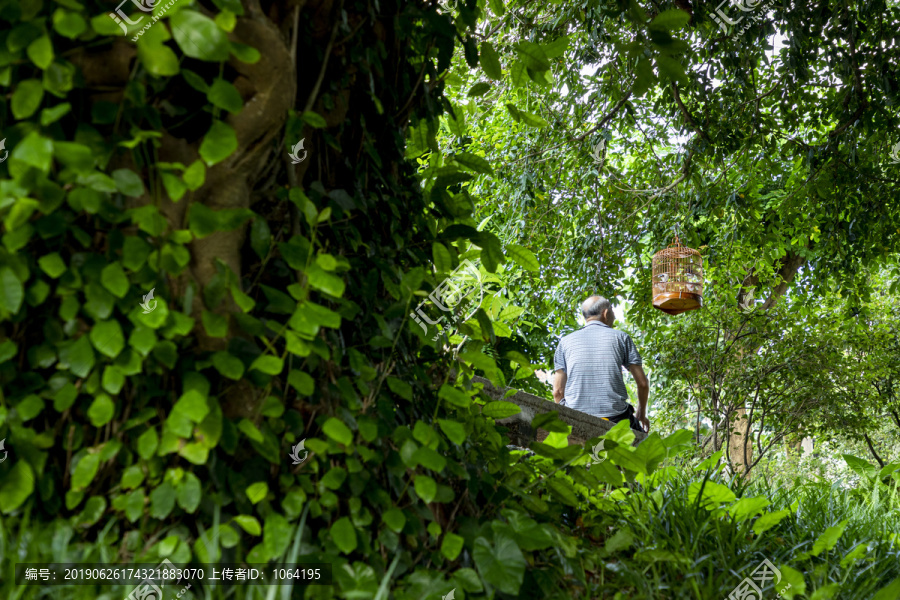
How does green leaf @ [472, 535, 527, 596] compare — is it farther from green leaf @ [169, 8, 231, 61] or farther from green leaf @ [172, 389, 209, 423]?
green leaf @ [169, 8, 231, 61]

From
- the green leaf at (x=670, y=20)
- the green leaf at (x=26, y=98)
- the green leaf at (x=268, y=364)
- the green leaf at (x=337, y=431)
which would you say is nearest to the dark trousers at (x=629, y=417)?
the green leaf at (x=670, y=20)

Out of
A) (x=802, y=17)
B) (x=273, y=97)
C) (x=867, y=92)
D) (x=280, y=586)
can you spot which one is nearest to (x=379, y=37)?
(x=273, y=97)

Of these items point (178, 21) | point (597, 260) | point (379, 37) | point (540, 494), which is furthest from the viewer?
point (597, 260)

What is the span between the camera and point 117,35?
46.3 inches

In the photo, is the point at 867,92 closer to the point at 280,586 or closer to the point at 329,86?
the point at 329,86

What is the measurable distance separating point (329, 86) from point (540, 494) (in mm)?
1352

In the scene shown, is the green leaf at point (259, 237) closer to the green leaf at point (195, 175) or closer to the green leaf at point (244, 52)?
the green leaf at point (195, 175)

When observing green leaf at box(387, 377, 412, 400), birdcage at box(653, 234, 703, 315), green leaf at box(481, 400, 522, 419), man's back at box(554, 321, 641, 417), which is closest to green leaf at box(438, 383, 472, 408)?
green leaf at box(387, 377, 412, 400)

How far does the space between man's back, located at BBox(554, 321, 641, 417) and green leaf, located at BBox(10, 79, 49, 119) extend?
4.64 metres

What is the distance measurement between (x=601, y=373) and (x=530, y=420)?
1.61 metres

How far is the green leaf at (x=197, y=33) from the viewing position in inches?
40.1

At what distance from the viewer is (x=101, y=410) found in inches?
44.9

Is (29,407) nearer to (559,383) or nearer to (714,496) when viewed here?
(714,496)

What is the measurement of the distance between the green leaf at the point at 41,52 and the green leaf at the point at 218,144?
0.26 metres
